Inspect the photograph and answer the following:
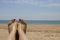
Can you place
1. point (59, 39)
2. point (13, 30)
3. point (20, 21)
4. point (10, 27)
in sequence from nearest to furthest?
point (13, 30) < point (10, 27) < point (20, 21) < point (59, 39)

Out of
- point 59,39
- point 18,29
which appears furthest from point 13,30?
point 59,39

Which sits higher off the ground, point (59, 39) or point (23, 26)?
point (23, 26)

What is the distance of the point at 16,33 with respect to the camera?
3.35m

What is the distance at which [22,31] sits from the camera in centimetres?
350

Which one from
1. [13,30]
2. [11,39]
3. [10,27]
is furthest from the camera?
[10,27]

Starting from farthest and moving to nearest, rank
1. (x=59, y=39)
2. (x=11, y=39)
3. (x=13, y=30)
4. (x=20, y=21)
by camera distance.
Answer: (x=59, y=39)
(x=20, y=21)
(x=13, y=30)
(x=11, y=39)

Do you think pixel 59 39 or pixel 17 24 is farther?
pixel 59 39

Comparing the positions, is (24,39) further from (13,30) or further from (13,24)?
(13,24)

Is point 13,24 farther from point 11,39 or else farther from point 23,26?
point 11,39

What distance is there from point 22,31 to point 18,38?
9.4 inches

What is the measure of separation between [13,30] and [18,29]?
0.11 meters

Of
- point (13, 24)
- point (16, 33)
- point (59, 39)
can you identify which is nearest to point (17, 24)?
point (13, 24)

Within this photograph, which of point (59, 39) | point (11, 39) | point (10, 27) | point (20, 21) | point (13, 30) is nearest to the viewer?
point (11, 39)

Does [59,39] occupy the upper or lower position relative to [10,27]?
lower
